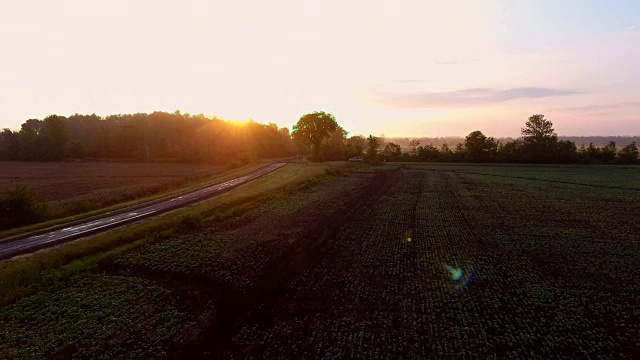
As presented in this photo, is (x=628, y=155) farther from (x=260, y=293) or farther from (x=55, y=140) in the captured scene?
(x=55, y=140)

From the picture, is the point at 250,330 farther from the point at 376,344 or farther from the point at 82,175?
the point at 82,175

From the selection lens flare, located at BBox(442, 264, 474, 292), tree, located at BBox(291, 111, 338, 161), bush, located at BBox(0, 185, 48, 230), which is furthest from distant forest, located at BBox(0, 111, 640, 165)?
lens flare, located at BBox(442, 264, 474, 292)

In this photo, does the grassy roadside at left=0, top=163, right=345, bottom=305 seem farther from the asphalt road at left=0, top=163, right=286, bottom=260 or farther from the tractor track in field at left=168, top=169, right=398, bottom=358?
the tractor track in field at left=168, top=169, right=398, bottom=358

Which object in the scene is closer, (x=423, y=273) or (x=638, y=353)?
(x=638, y=353)

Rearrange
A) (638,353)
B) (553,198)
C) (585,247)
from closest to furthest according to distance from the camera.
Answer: (638,353) → (585,247) → (553,198)

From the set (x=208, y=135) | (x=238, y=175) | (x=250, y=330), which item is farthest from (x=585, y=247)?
(x=208, y=135)

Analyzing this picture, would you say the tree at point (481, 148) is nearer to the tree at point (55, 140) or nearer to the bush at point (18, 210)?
the bush at point (18, 210)

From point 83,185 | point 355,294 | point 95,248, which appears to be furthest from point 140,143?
point 355,294

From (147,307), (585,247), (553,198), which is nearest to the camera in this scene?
(147,307)

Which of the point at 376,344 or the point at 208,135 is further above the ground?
the point at 208,135
